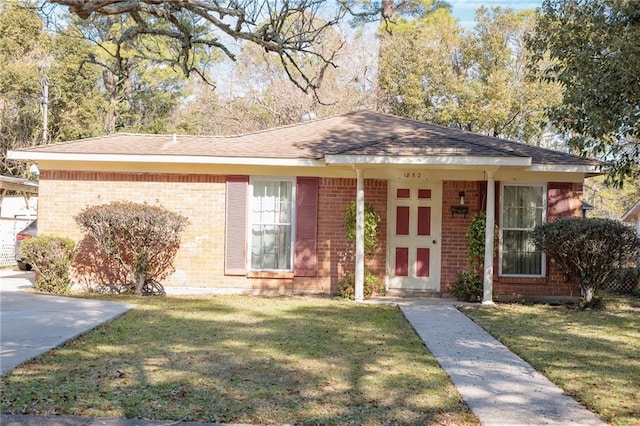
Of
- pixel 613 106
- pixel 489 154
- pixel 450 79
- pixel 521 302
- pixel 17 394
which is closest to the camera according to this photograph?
pixel 17 394

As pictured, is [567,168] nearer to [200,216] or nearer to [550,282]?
[550,282]

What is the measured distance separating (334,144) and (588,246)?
5052 millimetres

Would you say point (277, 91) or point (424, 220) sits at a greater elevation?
point (277, 91)

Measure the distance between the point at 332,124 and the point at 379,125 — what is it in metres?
1.12

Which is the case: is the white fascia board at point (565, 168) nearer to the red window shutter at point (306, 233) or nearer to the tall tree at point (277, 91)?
the red window shutter at point (306, 233)

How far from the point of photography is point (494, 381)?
19.2ft

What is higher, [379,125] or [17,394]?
[379,125]

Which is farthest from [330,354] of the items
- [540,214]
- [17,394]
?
[540,214]

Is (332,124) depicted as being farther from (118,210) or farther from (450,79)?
(450,79)

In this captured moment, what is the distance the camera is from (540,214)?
1238cm

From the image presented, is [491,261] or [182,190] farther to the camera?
[182,190]

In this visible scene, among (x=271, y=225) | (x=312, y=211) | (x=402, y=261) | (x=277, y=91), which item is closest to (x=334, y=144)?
(x=312, y=211)

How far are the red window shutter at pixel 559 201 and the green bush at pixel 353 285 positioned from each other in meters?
3.70

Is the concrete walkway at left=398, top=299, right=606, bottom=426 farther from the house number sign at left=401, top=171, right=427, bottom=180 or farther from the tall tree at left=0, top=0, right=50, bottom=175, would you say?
the tall tree at left=0, top=0, right=50, bottom=175
